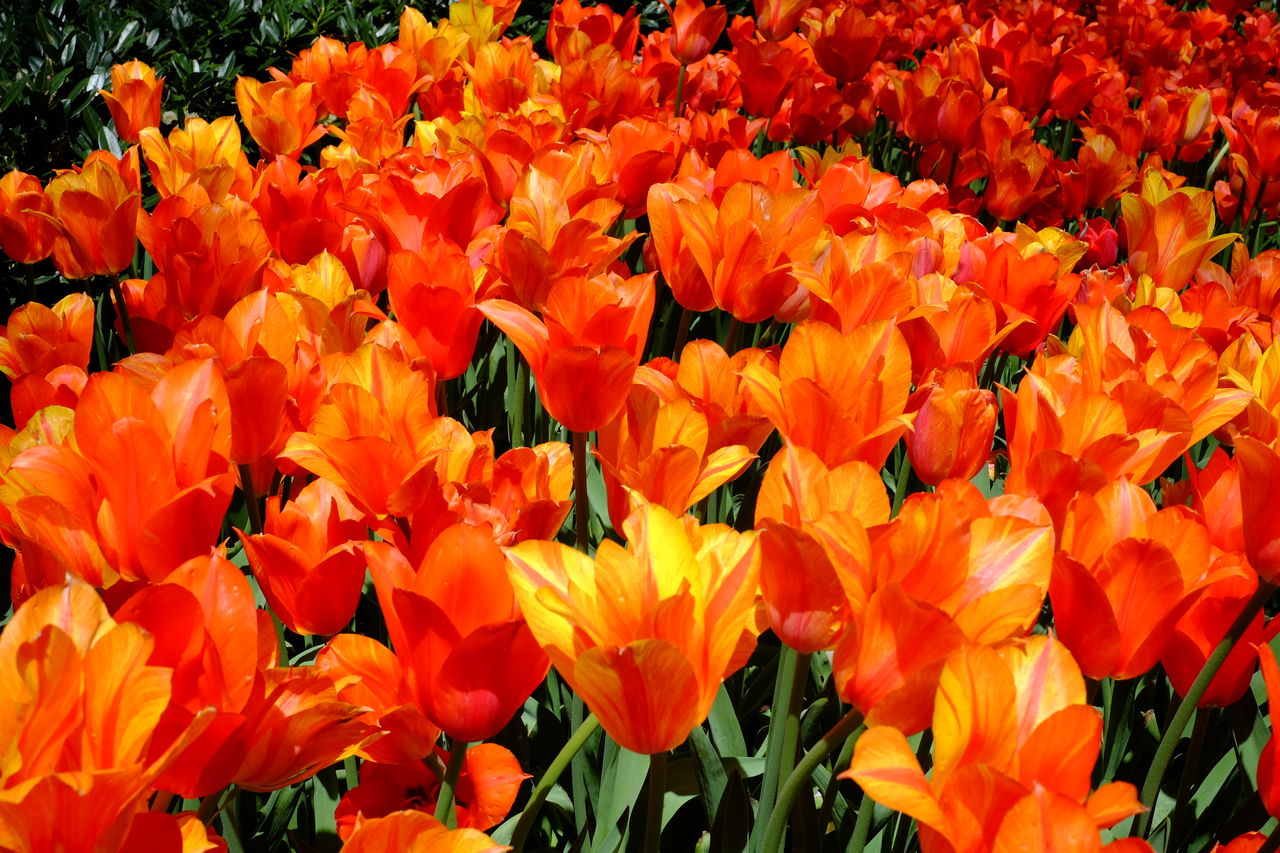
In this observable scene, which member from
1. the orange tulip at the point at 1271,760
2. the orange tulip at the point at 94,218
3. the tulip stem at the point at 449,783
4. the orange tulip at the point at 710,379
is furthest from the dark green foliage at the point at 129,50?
the orange tulip at the point at 1271,760

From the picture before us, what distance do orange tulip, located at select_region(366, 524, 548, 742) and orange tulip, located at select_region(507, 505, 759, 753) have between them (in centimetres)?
3

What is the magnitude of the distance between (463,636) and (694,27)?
104 inches

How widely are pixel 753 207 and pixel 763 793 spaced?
0.86 m

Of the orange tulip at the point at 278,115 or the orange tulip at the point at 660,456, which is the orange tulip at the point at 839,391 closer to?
the orange tulip at the point at 660,456

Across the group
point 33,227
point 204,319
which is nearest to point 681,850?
point 204,319

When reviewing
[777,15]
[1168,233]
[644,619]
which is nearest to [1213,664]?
[644,619]

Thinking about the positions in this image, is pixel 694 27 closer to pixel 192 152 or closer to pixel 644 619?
pixel 192 152

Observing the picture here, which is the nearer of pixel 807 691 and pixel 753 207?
pixel 807 691

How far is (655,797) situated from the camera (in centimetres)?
87

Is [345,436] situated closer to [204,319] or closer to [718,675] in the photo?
[204,319]

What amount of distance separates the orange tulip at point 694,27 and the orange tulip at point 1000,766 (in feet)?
8.71

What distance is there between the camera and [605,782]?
1.17 meters

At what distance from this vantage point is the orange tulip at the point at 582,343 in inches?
45.0

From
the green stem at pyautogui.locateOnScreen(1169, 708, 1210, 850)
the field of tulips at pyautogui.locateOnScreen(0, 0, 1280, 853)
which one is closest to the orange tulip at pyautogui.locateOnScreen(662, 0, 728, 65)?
the field of tulips at pyautogui.locateOnScreen(0, 0, 1280, 853)
